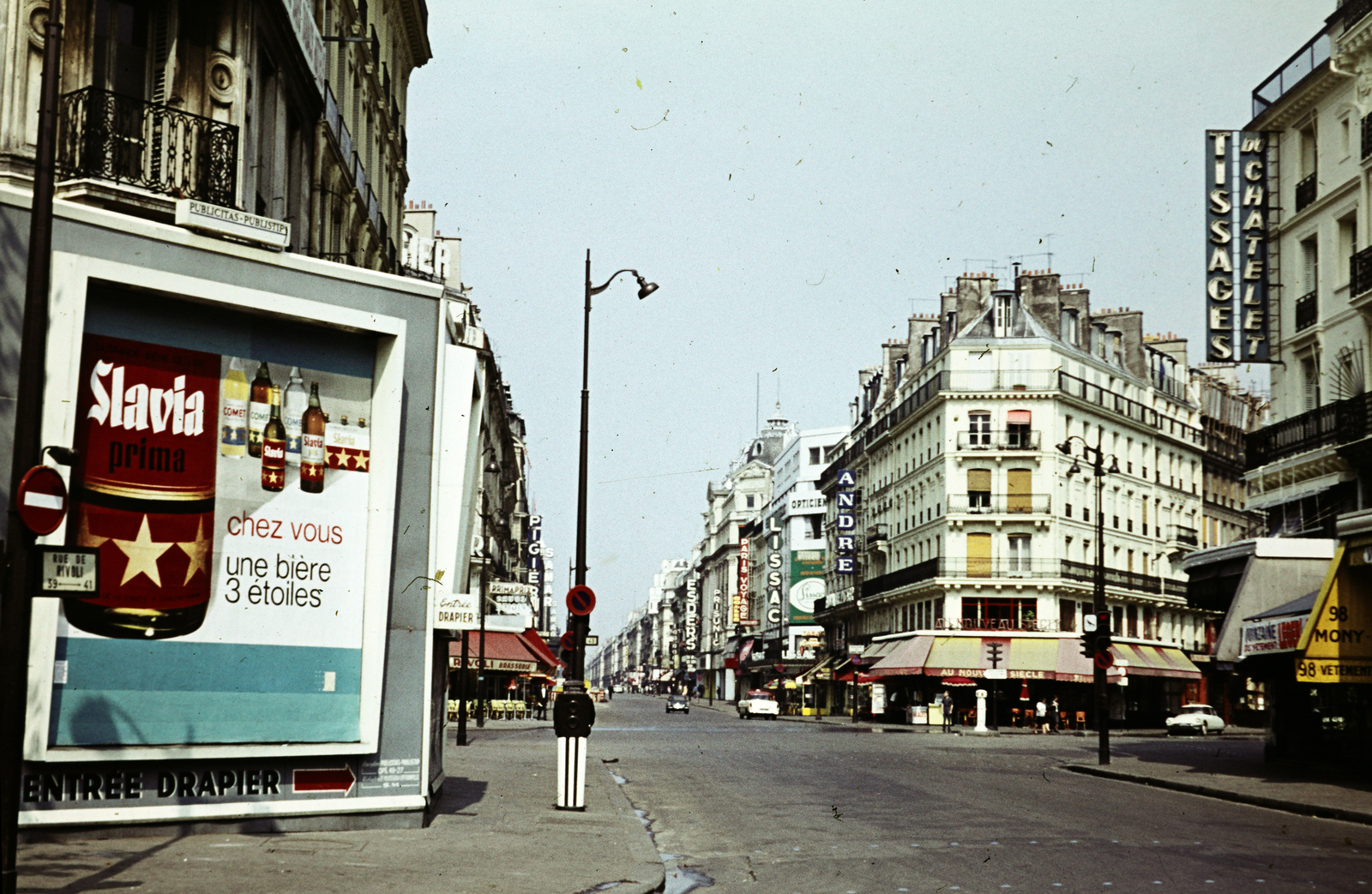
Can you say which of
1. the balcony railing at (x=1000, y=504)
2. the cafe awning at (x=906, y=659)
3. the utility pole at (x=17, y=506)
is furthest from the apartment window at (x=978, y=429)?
the utility pole at (x=17, y=506)

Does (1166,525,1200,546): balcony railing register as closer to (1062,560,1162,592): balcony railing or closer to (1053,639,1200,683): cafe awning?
(1062,560,1162,592): balcony railing

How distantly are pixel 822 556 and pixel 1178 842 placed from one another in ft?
315

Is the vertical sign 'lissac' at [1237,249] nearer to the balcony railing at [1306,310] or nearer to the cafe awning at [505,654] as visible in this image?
the balcony railing at [1306,310]

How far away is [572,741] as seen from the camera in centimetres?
1852

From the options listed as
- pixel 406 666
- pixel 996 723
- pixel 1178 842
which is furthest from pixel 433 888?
pixel 996 723

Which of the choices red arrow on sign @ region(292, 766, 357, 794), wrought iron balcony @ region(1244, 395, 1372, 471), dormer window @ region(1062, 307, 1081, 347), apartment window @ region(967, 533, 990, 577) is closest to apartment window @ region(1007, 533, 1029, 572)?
apartment window @ region(967, 533, 990, 577)

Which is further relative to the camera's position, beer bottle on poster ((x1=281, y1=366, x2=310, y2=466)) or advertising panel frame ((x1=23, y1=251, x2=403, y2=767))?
beer bottle on poster ((x1=281, y1=366, x2=310, y2=466))

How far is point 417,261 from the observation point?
5719 cm

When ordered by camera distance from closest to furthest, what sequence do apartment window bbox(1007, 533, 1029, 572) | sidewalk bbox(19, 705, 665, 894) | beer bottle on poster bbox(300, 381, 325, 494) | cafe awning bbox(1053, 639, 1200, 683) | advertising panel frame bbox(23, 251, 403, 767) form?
sidewalk bbox(19, 705, 665, 894) → advertising panel frame bbox(23, 251, 403, 767) → beer bottle on poster bbox(300, 381, 325, 494) → cafe awning bbox(1053, 639, 1200, 683) → apartment window bbox(1007, 533, 1029, 572)

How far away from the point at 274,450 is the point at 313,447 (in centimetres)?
42

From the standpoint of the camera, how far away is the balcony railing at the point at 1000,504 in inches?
2746

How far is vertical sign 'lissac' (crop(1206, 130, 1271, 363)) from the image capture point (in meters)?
33.9

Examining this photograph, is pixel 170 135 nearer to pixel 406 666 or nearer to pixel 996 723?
pixel 406 666

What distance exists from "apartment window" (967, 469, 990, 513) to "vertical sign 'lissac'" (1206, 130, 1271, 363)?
37.1 meters
